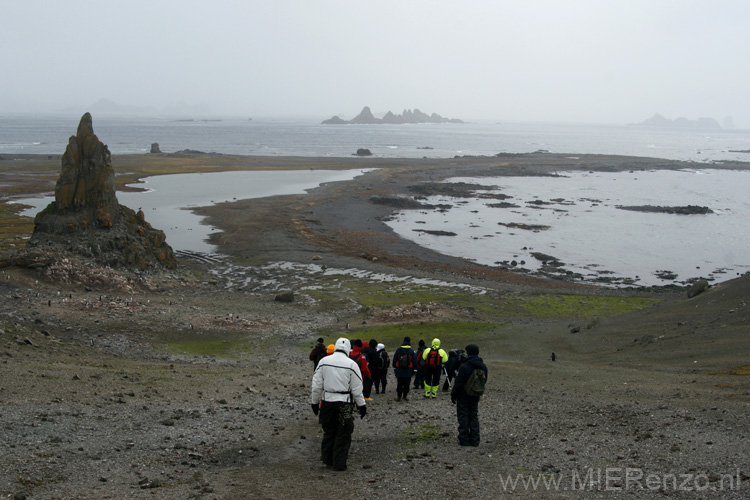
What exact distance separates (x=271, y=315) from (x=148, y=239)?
1183cm

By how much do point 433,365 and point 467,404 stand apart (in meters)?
4.45

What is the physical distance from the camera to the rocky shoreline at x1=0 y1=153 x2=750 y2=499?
930 cm

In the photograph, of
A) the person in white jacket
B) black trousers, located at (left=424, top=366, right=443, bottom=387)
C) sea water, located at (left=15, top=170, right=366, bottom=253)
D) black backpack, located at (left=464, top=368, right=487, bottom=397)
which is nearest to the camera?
the person in white jacket

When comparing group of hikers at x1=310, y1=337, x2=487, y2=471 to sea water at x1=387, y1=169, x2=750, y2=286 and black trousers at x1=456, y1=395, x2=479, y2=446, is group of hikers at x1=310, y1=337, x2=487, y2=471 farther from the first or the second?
sea water at x1=387, y1=169, x2=750, y2=286

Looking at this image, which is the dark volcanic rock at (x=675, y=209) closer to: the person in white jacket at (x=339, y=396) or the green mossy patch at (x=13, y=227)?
the green mossy patch at (x=13, y=227)

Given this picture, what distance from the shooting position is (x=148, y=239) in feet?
120

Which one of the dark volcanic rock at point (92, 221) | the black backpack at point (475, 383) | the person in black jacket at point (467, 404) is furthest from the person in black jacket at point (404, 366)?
the dark volcanic rock at point (92, 221)

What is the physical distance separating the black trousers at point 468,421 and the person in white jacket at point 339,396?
2321 millimetres

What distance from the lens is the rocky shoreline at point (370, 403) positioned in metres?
9.30

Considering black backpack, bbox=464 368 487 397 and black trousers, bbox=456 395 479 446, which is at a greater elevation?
black backpack, bbox=464 368 487 397

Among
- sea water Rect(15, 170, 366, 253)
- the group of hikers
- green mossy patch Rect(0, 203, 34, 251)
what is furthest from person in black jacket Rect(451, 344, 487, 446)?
green mossy patch Rect(0, 203, 34, 251)

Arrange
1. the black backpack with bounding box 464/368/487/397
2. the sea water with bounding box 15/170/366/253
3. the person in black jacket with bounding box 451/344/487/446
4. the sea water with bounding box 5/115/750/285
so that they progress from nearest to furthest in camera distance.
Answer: the black backpack with bounding box 464/368/487/397 → the person in black jacket with bounding box 451/344/487/446 → the sea water with bounding box 5/115/750/285 → the sea water with bounding box 15/170/366/253

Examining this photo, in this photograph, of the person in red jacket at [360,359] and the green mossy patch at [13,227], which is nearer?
the person in red jacket at [360,359]

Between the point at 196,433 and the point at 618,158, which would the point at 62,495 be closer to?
the point at 196,433
